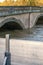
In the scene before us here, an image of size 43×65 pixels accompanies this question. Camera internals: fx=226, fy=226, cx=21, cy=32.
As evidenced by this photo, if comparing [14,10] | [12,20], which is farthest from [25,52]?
[12,20]

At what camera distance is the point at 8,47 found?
307cm

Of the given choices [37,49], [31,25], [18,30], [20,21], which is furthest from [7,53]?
[31,25]

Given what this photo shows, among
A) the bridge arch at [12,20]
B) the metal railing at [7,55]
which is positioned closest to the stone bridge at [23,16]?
the bridge arch at [12,20]

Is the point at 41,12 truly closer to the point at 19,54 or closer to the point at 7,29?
the point at 7,29

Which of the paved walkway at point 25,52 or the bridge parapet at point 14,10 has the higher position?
the bridge parapet at point 14,10

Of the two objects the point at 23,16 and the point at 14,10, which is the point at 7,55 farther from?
the point at 23,16

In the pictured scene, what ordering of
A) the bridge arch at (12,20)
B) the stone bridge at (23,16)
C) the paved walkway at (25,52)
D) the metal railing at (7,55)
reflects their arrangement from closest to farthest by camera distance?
the paved walkway at (25,52) → the metal railing at (7,55) → the bridge arch at (12,20) → the stone bridge at (23,16)

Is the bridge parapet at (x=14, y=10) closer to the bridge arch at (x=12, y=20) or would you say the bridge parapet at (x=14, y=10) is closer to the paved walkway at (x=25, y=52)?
the bridge arch at (x=12, y=20)

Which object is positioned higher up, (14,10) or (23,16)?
(14,10)

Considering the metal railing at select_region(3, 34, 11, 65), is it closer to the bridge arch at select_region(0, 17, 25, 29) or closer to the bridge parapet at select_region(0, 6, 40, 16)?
the bridge parapet at select_region(0, 6, 40, 16)

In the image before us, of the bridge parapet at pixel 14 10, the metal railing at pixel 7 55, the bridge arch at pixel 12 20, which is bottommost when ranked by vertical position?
the metal railing at pixel 7 55

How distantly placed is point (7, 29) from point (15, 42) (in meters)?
8.77

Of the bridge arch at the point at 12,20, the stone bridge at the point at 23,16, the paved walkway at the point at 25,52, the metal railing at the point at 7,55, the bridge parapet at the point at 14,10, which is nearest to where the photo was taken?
the paved walkway at the point at 25,52

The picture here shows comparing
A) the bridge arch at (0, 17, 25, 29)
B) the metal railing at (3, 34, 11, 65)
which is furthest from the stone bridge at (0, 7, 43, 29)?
Result: the metal railing at (3, 34, 11, 65)
